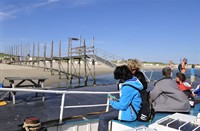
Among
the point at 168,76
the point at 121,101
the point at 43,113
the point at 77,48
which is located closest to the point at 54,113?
the point at 43,113

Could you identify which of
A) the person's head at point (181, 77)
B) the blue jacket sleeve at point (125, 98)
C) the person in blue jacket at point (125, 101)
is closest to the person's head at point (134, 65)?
the person in blue jacket at point (125, 101)

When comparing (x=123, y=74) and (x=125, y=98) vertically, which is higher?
(x=123, y=74)

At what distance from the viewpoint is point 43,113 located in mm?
5273

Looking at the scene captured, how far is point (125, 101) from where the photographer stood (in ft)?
10.2

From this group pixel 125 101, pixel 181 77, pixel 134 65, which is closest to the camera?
pixel 125 101

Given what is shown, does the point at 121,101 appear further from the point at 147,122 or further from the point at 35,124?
the point at 35,124

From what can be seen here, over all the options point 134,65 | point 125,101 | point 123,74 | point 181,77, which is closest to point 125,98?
point 125,101

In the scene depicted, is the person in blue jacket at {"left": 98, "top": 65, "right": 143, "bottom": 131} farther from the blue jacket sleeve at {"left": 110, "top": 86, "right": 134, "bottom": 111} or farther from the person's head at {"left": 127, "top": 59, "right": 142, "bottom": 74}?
the person's head at {"left": 127, "top": 59, "right": 142, "bottom": 74}

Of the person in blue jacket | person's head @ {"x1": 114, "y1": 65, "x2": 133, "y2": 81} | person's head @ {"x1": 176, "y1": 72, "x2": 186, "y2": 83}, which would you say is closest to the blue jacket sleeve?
the person in blue jacket

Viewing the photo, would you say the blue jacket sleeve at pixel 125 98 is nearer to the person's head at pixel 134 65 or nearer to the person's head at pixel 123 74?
the person's head at pixel 123 74

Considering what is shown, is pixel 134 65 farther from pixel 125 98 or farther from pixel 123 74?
pixel 125 98

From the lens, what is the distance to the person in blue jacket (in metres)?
3.11

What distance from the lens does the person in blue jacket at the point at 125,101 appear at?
10.2 ft

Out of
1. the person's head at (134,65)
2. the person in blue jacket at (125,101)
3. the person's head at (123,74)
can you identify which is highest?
the person's head at (134,65)
